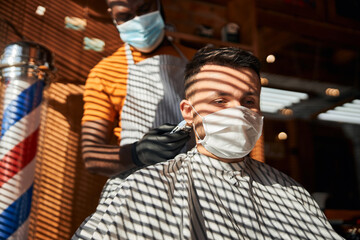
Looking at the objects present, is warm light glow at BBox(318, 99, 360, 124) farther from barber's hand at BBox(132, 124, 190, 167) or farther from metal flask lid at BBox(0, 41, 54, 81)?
metal flask lid at BBox(0, 41, 54, 81)

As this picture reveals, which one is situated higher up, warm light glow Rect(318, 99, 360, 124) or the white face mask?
warm light glow Rect(318, 99, 360, 124)

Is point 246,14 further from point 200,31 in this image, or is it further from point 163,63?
point 163,63

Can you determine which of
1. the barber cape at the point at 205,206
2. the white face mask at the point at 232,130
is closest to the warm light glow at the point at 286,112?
the barber cape at the point at 205,206

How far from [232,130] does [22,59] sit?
3.10ft

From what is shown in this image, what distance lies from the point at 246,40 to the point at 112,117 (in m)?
1.43

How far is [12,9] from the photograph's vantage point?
79.9 inches

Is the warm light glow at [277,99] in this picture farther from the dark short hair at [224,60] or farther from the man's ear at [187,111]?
the man's ear at [187,111]

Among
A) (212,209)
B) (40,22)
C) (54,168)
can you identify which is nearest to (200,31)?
(40,22)

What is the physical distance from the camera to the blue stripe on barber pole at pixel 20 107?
4.25 ft

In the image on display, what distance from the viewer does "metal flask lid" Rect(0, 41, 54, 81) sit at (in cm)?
134

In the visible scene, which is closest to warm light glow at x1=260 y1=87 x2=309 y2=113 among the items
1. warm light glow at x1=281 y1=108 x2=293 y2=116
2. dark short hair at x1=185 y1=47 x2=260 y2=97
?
warm light glow at x1=281 y1=108 x2=293 y2=116

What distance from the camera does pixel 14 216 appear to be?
4.09 feet

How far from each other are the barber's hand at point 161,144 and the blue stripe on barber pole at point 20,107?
1.65ft

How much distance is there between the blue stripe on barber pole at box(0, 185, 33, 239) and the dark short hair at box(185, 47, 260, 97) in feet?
2.77
